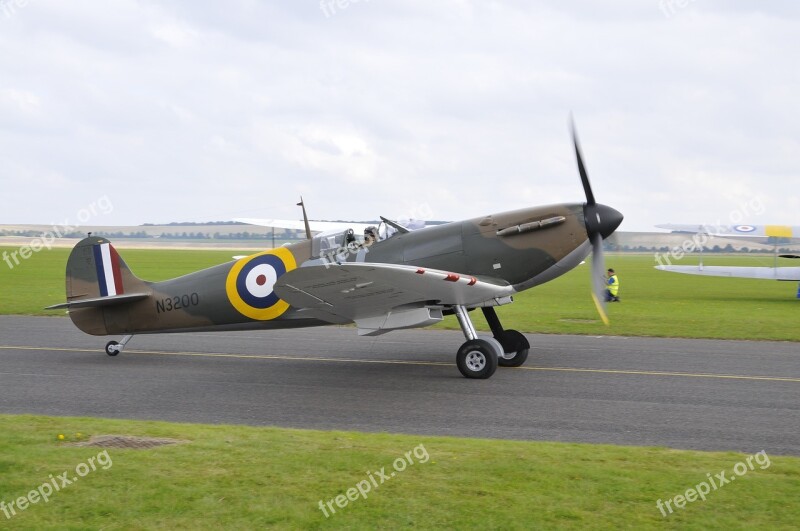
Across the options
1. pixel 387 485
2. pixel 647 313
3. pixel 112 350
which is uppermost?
pixel 112 350

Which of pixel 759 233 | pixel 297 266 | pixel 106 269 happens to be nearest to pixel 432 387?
pixel 297 266

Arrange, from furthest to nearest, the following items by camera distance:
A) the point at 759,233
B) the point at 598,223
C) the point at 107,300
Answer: the point at 759,233
the point at 107,300
the point at 598,223

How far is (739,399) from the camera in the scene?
403 inches

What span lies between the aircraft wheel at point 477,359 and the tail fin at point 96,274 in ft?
20.2

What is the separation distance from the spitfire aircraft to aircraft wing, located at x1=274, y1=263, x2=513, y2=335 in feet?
0.05

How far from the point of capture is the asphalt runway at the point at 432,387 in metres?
8.80

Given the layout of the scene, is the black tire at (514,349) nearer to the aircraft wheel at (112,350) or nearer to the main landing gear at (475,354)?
the main landing gear at (475,354)

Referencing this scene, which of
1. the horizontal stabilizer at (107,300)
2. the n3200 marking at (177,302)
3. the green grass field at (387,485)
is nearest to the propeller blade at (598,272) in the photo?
the green grass field at (387,485)

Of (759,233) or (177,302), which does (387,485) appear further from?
(759,233)

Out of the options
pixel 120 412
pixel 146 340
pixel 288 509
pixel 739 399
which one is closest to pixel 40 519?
pixel 288 509

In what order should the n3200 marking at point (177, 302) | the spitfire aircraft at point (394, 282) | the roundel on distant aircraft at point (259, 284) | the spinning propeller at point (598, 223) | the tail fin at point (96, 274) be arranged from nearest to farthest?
the spitfire aircraft at point (394, 282)
the spinning propeller at point (598, 223)
the roundel on distant aircraft at point (259, 284)
the n3200 marking at point (177, 302)
the tail fin at point (96, 274)

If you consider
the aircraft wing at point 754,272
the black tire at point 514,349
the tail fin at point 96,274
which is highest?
the tail fin at point 96,274

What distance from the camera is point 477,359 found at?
39.3 feet

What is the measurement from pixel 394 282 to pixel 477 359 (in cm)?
193
